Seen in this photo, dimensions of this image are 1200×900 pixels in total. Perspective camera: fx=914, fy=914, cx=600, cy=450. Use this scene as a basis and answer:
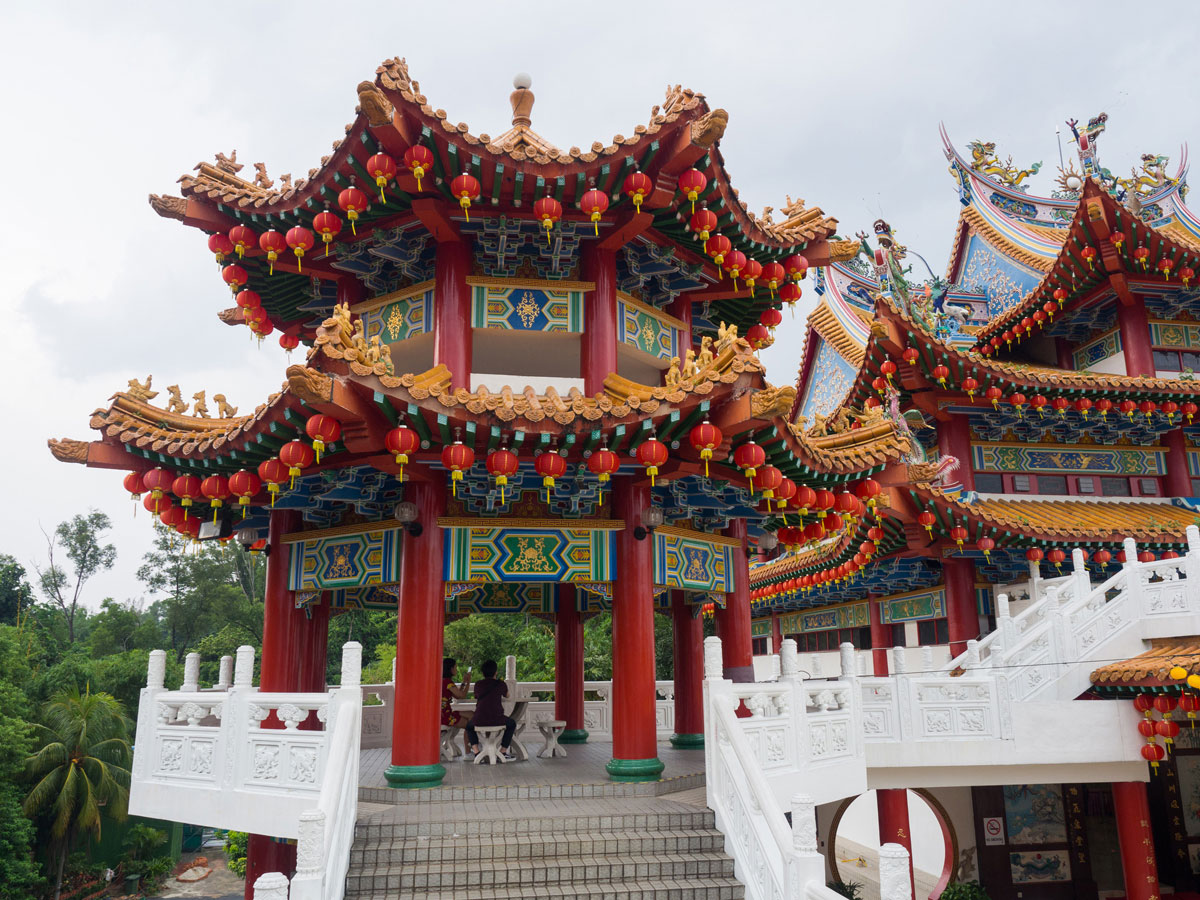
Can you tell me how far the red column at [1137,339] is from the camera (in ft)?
56.5

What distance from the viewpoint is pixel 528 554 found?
366 inches

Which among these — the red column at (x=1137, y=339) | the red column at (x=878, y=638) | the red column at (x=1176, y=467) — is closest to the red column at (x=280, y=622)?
the red column at (x=878, y=638)

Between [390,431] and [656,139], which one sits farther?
[656,139]

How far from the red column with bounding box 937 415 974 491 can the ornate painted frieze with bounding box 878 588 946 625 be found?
2158mm

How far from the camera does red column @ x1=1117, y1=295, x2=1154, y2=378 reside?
1723 centimetres

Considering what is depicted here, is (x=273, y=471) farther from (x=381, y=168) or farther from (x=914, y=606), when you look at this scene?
(x=914, y=606)

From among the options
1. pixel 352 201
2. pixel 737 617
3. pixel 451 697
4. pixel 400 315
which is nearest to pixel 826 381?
pixel 737 617

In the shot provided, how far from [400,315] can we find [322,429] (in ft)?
9.88

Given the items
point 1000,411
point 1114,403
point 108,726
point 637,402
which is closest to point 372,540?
point 637,402

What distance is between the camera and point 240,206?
9.60 meters

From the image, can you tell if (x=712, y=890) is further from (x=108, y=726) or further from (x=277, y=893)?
(x=108, y=726)

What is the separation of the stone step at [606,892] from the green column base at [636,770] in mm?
1718

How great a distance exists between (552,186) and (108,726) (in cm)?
2812

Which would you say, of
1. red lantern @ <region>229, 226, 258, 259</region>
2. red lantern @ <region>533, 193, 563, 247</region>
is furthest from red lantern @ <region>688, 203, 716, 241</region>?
red lantern @ <region>229, 226, 258, 259</region>
